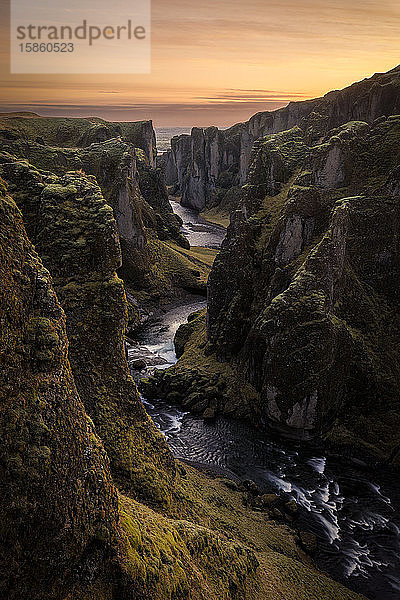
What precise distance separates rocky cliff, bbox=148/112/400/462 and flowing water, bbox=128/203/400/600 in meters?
2.47

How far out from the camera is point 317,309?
147 feet

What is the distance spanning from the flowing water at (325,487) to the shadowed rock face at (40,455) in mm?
23160

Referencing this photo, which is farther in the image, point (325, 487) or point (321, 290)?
point (321, 290)

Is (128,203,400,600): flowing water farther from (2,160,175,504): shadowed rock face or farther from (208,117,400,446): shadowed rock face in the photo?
(2,160,175,504): shadowed rock face

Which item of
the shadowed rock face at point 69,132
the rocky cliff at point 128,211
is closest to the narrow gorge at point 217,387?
the rocky cliff at point 128,211

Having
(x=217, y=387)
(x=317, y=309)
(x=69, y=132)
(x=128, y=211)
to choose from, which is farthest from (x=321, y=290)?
(x=69, y=132)

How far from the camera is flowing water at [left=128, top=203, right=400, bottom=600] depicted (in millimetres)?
31281

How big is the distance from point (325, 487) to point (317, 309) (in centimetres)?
1647

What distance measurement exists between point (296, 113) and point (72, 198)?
144 metres

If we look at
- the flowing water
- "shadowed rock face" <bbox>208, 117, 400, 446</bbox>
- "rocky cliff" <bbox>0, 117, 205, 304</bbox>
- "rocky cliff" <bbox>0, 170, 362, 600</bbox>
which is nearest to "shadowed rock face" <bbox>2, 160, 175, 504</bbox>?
"rocky cliff" <bbox>0, 170, 362, 600</bbox>

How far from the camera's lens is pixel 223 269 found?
58844 millimetres

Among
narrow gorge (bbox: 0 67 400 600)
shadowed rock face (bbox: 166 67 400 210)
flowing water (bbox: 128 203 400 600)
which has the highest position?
shadowed rock face (bbox: 166 67 400 210)

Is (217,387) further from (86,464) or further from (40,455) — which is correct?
(40,455)

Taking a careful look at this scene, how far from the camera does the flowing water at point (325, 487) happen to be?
1232 inches
